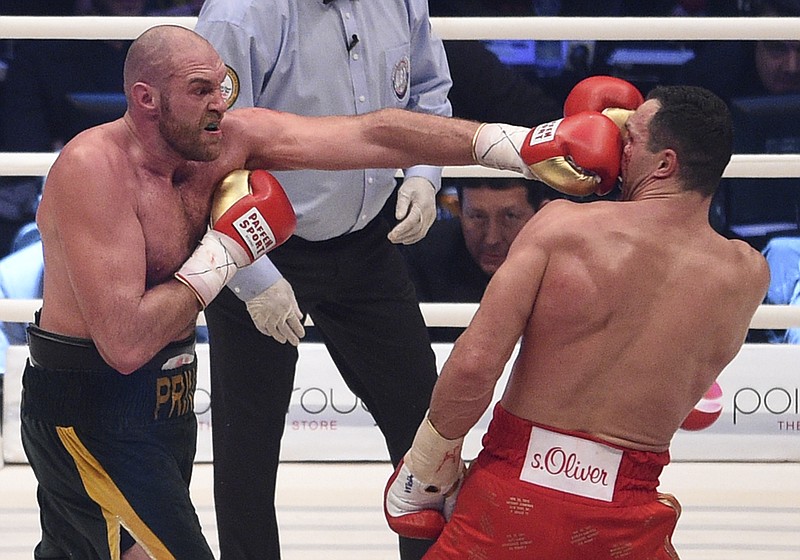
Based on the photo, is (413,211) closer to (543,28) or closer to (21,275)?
(543,28)

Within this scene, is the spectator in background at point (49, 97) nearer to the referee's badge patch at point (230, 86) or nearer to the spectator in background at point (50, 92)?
the spectator in background at point (50, 92)

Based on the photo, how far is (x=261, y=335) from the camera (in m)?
2.14

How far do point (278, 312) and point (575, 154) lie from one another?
59cm

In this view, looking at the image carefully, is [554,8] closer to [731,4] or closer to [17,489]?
[731,4]

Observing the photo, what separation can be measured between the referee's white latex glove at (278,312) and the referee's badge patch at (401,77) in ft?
1.40

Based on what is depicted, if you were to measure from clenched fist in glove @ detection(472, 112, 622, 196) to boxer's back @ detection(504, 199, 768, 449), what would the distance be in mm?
77

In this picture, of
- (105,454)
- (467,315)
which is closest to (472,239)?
(467,315)

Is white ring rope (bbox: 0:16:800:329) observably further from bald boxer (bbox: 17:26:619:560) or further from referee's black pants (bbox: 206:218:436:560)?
bald boxer (bbox: 17:26:619:560)

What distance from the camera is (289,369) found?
2.19m

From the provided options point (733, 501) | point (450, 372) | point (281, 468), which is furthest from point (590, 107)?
point (281, 468)

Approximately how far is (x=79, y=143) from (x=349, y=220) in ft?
1.94

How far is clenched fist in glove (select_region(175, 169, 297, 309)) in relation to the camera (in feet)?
5.61

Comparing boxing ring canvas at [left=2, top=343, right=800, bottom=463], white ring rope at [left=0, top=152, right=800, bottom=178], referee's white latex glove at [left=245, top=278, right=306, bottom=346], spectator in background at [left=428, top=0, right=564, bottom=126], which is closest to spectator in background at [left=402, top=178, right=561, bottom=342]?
spectator in background at [left=428, top=0, right=564, bottom=126]

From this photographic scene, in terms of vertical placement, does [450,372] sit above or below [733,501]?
above
